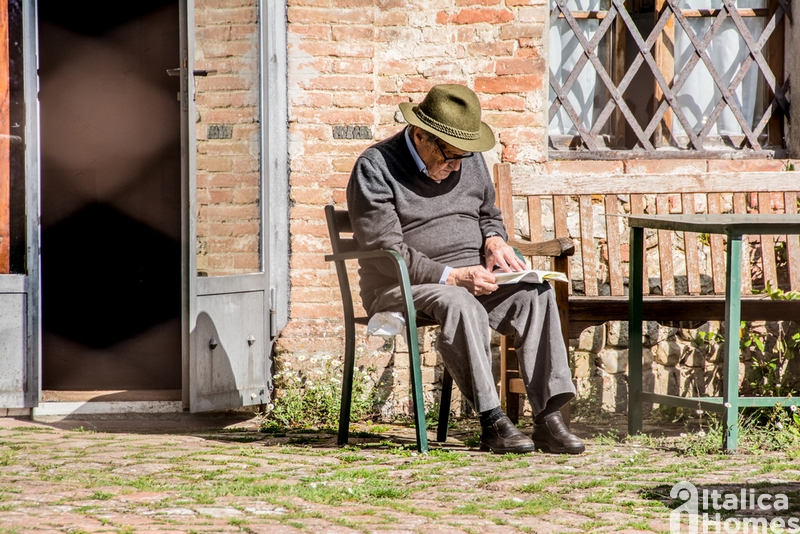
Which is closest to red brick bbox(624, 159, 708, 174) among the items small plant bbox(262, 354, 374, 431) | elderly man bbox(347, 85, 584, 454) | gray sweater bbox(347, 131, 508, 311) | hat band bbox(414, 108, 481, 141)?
gray sweater bbox(347, 131, 508, 311)

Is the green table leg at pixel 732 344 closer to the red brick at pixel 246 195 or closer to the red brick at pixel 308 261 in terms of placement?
the red brick at pixel 308 261

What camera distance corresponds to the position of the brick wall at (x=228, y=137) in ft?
15.1

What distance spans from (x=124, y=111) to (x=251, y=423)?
2276 mm

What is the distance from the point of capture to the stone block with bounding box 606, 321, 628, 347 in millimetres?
5027

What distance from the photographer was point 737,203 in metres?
4.82

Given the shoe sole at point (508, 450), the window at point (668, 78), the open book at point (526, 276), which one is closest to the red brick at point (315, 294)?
the open book at point (526, 276)

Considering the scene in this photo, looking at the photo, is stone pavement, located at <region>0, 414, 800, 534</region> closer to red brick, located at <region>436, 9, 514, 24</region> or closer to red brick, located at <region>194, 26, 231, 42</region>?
red brick, located at <region>194, 26, 231, 42</region>

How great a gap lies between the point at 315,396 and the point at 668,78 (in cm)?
256

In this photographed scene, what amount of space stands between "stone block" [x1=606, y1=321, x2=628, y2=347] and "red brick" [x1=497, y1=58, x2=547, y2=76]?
4.51 feet

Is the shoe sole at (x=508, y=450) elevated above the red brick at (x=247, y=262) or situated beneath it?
situated beneath

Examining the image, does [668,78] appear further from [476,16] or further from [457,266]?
[457,266]

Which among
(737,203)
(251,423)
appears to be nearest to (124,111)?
(251,423)

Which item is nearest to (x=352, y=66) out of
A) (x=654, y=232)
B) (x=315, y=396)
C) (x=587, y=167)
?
(x=587, y=167)

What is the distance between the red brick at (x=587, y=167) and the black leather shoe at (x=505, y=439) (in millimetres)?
1696
